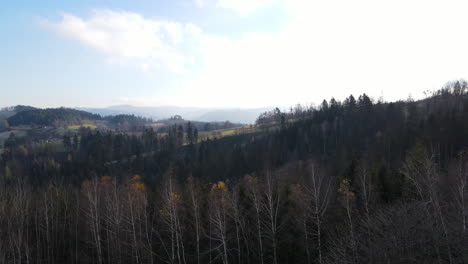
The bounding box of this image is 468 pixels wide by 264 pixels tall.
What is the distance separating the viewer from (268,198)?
20719 mm

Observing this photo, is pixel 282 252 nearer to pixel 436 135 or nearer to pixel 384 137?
pixel 436 135

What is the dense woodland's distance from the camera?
51.1 ft

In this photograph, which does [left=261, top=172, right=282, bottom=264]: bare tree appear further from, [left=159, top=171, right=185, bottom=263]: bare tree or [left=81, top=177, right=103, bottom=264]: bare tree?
[left=81, top=177, right=103, bottom=264]: bare tree

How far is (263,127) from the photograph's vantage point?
133m

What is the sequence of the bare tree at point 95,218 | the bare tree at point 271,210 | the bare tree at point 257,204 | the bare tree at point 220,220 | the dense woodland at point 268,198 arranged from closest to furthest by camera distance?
the dense woodland at point 268,198 < the bare tree at point 220,220 < the bare tree at point 271,210 < the bare tree at point 257,204 < the bare tree at point 95,218

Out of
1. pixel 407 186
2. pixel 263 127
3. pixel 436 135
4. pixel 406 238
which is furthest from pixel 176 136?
pixel 406 238

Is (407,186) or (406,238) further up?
(406,238)

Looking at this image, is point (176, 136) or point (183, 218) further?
point (176, 136)

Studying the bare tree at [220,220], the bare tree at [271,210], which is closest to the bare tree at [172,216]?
the bare tree at [220,220]

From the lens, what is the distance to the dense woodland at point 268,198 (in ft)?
51.1

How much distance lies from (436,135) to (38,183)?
341 ft

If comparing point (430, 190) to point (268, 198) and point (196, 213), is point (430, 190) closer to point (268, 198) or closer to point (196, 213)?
point (268, 198)

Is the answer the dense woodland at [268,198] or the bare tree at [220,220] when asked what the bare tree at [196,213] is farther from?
the bare tree at [220,220]

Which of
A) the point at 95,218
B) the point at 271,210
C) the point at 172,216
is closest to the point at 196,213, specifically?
the point at 172,216
